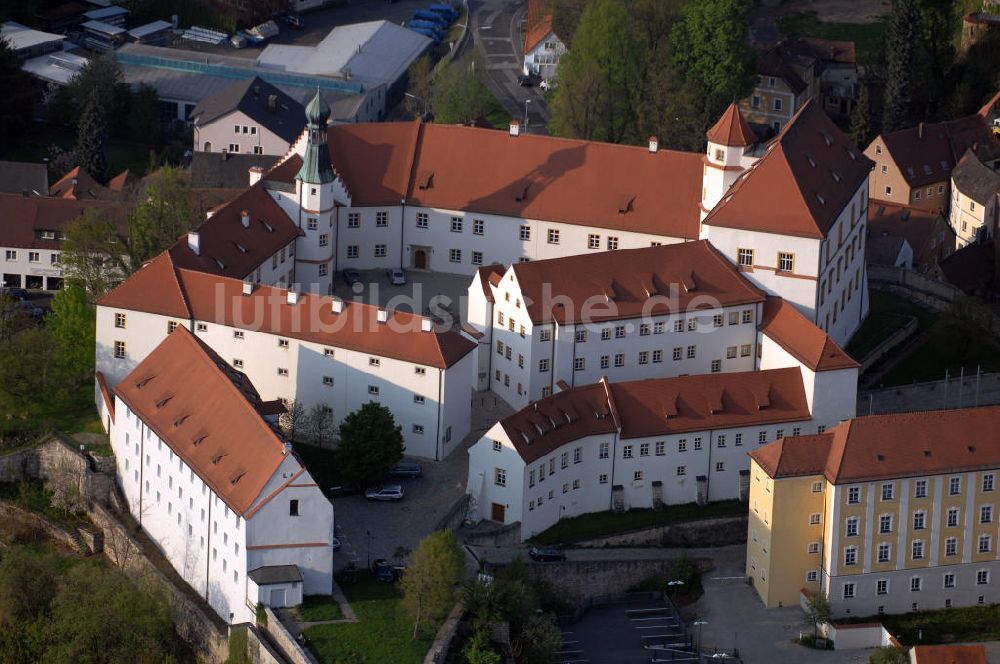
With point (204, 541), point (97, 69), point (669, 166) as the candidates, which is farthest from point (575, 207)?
point (97, 69)

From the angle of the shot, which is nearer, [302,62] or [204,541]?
[204,541]

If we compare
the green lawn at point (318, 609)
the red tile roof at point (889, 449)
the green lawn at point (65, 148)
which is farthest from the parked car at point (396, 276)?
the green lawn at point (318, 609)

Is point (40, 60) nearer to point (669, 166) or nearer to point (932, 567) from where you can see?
point (669, 166)

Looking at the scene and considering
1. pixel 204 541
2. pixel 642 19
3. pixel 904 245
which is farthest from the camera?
pixel 642 19

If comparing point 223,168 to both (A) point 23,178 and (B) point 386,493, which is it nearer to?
(A) point 23,178

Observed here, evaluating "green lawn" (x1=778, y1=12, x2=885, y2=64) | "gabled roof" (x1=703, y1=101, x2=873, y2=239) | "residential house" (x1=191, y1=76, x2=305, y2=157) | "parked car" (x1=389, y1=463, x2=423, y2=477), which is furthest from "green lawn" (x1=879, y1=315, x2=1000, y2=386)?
"green lawn" (x1=778, y1=12, x2=885, y2=64)

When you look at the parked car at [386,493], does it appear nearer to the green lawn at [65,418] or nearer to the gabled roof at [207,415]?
the gabled roof at [207,415]

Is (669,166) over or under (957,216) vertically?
over
